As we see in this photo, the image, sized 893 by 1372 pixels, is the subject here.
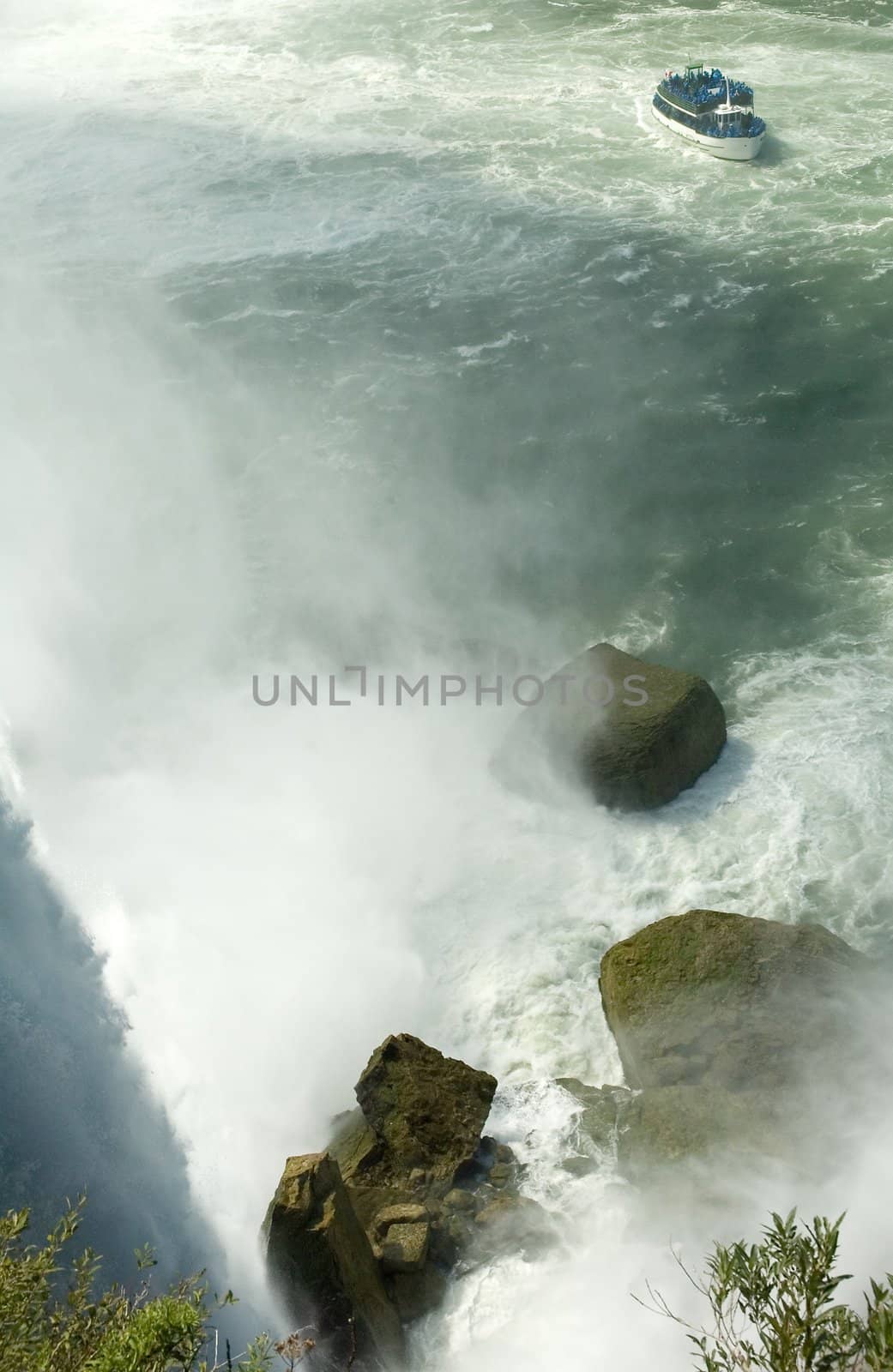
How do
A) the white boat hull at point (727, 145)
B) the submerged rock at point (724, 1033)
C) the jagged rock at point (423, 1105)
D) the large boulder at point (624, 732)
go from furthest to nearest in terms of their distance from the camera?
the white boat hull at point (727, 145) → the large boulder at point (624, 732) → the jagged rock at point (423, 1105) → the submerged rock at point (724, 1033)

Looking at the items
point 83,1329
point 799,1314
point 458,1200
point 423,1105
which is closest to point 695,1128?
point 458,1200

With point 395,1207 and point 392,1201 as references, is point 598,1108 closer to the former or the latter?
point 392,1201

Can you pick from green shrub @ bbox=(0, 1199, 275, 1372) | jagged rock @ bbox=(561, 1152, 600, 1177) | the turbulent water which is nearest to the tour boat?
the turbulent water

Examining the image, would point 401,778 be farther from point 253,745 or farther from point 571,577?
point 571,577

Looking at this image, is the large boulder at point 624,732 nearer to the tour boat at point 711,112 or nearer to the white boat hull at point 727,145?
the white boat hull at point 727,145

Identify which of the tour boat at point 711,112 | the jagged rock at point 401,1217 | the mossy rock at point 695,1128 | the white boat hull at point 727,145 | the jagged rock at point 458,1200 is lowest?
the jagged rock at point 458,1200

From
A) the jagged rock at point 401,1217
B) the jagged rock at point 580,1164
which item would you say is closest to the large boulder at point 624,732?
the jagged rock at point 580,1164

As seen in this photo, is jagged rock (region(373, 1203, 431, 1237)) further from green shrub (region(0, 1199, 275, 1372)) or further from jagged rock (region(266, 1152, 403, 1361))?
green shrub (region(0, 1199, 275, 1372))
